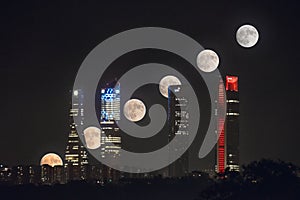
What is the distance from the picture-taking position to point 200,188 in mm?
122000

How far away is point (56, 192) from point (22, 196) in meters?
4.39

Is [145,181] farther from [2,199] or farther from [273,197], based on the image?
[273,197]

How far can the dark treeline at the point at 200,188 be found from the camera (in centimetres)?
6625

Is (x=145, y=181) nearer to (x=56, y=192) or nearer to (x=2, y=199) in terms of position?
(x=56, y=192)

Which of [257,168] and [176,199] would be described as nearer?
[257,168]

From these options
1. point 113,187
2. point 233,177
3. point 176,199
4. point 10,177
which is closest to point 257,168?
point 233,177

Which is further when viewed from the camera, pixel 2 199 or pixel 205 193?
pixel 2 199

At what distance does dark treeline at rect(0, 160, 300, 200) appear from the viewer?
66.2 metres

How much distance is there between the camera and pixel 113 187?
121m

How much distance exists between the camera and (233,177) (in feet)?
242

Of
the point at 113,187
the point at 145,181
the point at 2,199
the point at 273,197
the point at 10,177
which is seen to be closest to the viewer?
the point at 273,197

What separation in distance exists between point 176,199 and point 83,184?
16693mm

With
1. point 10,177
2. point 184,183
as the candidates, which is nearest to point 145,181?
point 184,183

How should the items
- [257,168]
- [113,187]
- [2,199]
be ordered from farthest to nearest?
[113,187], [2,199], [257,168]
